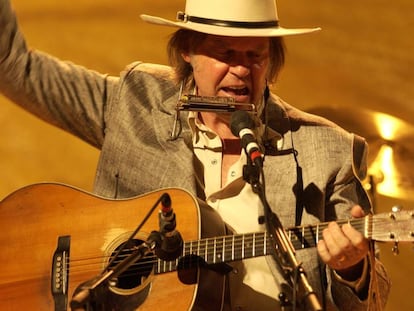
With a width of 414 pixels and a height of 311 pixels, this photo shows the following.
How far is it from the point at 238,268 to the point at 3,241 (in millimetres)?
638

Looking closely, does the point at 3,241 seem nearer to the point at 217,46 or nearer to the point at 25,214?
the point at 25,214

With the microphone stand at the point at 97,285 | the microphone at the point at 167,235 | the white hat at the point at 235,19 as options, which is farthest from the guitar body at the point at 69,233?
the white hat at the point at 235,19

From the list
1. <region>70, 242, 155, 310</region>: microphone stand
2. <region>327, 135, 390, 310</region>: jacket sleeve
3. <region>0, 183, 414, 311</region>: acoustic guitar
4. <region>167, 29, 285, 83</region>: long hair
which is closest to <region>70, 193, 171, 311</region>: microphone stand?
<region>70, 242, 155, 310</region>: microphone stand

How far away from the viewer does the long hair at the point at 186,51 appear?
2305mm

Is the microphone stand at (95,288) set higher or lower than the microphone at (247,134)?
lower

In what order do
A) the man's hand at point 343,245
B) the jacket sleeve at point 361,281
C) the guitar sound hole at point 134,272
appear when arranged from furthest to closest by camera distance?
the guitar sound hole at point 134,272 → the jacket sleeve at point 361,281 → the man's hand at point 343,245

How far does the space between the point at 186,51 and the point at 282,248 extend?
3.09ft

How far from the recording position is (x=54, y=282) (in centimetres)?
197

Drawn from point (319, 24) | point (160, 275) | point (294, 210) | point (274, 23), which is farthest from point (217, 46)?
point (319, 24)

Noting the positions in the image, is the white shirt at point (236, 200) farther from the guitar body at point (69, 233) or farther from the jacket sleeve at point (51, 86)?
the jacket sleeve at point (51, 86)

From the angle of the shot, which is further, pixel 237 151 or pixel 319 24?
pixel 319 24

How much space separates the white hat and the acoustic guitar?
1.55 ft

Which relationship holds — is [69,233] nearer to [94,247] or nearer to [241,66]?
[94,247]

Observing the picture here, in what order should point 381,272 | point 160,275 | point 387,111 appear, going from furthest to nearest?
point 387,111 < point 381,272 < point 160,275
